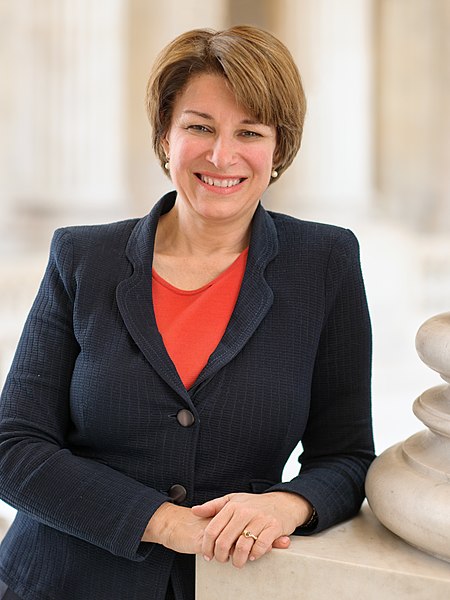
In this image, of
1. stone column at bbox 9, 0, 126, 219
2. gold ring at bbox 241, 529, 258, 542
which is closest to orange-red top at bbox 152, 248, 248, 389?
gold ring at bbox 241, 529, 258, 542

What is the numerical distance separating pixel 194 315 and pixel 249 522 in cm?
41

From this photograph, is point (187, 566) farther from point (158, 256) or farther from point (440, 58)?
point (440, 58)

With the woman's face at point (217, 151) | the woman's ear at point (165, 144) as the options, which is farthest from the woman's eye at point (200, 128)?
the woman's ear at point (165, 144)

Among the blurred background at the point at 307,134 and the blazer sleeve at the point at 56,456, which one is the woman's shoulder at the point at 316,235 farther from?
the blurred background at the point at 307,134

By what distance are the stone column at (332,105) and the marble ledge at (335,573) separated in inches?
197

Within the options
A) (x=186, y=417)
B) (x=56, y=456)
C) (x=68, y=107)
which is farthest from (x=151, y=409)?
(x=68, y=107)

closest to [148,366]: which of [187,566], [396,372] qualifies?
[187,566]

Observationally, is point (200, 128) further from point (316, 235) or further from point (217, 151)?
point (316, 235)

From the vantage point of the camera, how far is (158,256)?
1.83 m

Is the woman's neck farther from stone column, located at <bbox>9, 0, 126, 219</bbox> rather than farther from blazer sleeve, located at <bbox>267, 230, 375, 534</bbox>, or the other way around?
stone column, located at <bbox>9, 0, 126, 219</bbox>

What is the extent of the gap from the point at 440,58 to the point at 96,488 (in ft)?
17.9

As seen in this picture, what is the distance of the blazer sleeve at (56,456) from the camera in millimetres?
1562

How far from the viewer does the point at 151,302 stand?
67.9 inches

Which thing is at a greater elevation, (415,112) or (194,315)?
(194,315)
